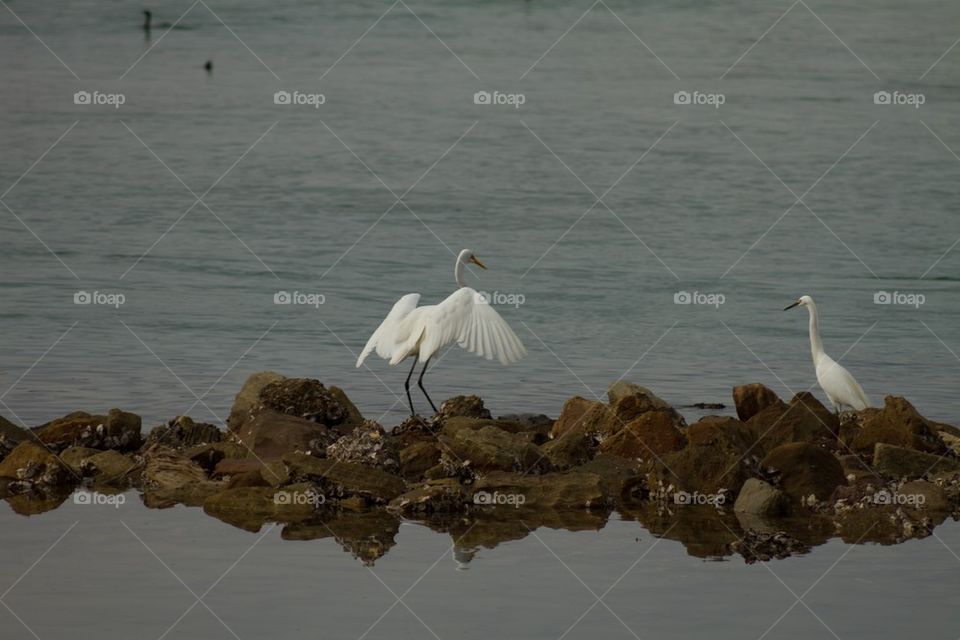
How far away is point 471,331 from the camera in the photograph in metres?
14.6

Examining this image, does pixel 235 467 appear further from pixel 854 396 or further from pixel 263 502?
pixel 854 396

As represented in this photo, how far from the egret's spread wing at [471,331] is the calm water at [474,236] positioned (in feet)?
5.26

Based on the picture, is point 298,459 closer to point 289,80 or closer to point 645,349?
point 645,349

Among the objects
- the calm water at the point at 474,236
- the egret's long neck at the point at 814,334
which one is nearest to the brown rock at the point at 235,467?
the calm water at the point at 474,236

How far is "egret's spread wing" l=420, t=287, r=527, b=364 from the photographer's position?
14.5 metres

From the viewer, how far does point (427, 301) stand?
73.6ft

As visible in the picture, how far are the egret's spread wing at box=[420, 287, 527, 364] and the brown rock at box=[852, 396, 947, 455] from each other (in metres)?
3.17

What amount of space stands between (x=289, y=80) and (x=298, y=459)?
1129 inches

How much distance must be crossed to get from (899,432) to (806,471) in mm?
1827

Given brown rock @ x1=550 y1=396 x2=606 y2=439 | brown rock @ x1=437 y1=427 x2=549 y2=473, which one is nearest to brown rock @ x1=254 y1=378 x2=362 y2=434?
brown rock @ x1=437 y1=427 x2=549 y2=473

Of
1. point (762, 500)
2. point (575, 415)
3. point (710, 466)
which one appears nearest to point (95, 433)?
point (575, 415)

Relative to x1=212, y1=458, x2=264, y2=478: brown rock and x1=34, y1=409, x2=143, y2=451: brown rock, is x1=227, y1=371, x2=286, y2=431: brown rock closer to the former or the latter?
x1=34, y1=409, x2=143, y2=451: brown rock

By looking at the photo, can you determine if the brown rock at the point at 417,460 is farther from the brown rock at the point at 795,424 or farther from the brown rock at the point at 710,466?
the brown rock at the point at 795,424

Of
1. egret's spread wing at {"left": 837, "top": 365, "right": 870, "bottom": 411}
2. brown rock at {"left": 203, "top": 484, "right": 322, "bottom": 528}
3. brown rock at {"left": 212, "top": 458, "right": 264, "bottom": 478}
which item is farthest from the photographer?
egret's spread wing at {"left": 837, "top": 365, "right": 870, "bottom": 411}
